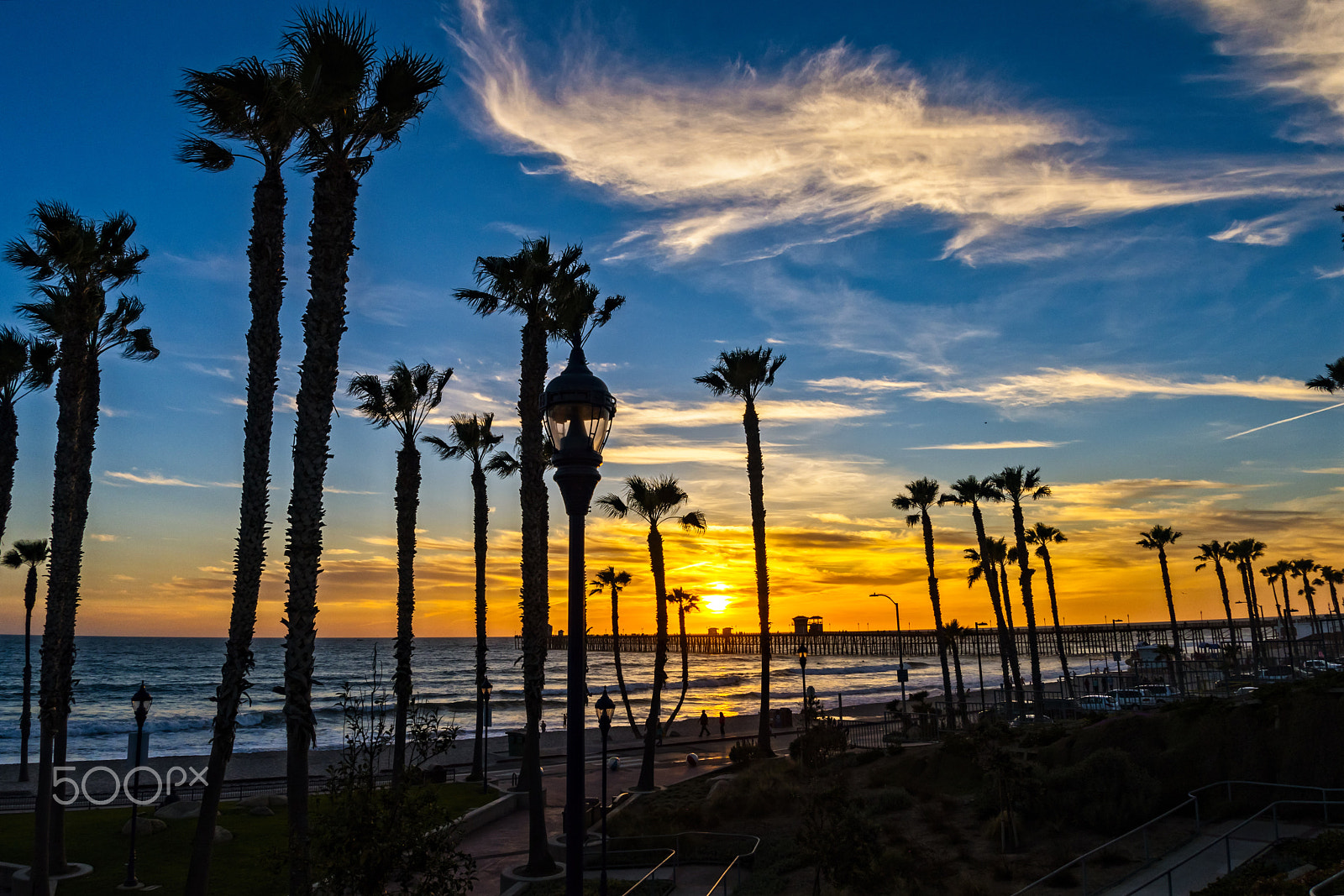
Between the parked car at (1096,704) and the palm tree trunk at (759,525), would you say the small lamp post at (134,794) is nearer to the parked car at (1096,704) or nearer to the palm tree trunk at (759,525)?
the palm tree trunk at (759,525)

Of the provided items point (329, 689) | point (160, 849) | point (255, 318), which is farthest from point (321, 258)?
point (329, 689)

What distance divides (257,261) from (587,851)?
16.4m

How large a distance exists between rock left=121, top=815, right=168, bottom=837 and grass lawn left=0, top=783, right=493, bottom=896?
0.14m

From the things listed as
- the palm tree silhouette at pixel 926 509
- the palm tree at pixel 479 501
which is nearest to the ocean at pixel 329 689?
the palm tree at pixel 479 501

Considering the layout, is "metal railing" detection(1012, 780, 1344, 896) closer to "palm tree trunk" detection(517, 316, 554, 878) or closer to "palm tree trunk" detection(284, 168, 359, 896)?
"palm tree trunk" detection(517, 316, 554, 878)

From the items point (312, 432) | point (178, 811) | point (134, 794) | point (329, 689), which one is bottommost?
point (329, 689)

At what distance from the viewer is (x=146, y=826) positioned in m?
22.2

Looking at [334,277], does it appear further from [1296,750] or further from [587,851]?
[1296,750]

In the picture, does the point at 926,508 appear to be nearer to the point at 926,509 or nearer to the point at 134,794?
the point at 926,509

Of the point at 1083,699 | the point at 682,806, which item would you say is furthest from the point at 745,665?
the point at 682,806

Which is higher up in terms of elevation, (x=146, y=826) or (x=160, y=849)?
(x=146, y=826)

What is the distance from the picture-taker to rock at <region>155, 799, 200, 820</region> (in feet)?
77.9

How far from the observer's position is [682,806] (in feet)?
84.7

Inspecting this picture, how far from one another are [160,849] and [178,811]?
355 centimetres
